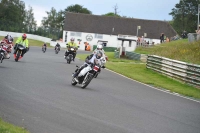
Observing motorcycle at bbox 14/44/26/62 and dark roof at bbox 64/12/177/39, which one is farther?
dark roof at bbox 64/12/177/39

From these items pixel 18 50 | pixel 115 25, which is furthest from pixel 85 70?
pixel 115 25

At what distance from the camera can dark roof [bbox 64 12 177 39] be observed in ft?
356

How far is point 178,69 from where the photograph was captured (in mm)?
27078

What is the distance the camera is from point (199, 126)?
11.7 m

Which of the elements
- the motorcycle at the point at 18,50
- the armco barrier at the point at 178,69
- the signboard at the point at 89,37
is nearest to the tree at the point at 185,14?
the signboard at the point at 89,37

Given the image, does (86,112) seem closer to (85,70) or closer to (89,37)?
(85,70)

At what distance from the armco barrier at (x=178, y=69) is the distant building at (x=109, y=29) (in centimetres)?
7551

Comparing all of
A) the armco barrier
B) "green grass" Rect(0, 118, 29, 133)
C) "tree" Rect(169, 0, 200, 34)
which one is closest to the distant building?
"tree" Rect(169, 0, 200, 34)

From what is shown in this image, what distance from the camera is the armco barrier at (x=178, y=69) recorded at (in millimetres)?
24766

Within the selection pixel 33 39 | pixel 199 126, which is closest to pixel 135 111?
pixel 199 126

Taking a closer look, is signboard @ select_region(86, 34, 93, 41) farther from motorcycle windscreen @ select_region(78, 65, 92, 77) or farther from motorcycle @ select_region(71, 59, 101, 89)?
motorcycle windscreen @ select_region(78, 65, 92, 77)

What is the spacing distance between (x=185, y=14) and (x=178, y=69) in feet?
302

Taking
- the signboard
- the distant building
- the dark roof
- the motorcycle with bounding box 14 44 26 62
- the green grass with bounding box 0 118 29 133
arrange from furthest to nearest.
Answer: the signboard → the dark roof → the distant building → the motorcycle with bounding box 14 44 26 62 → the green grass with bounding box 0 118 29 133

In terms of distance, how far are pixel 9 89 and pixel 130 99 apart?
399cm
